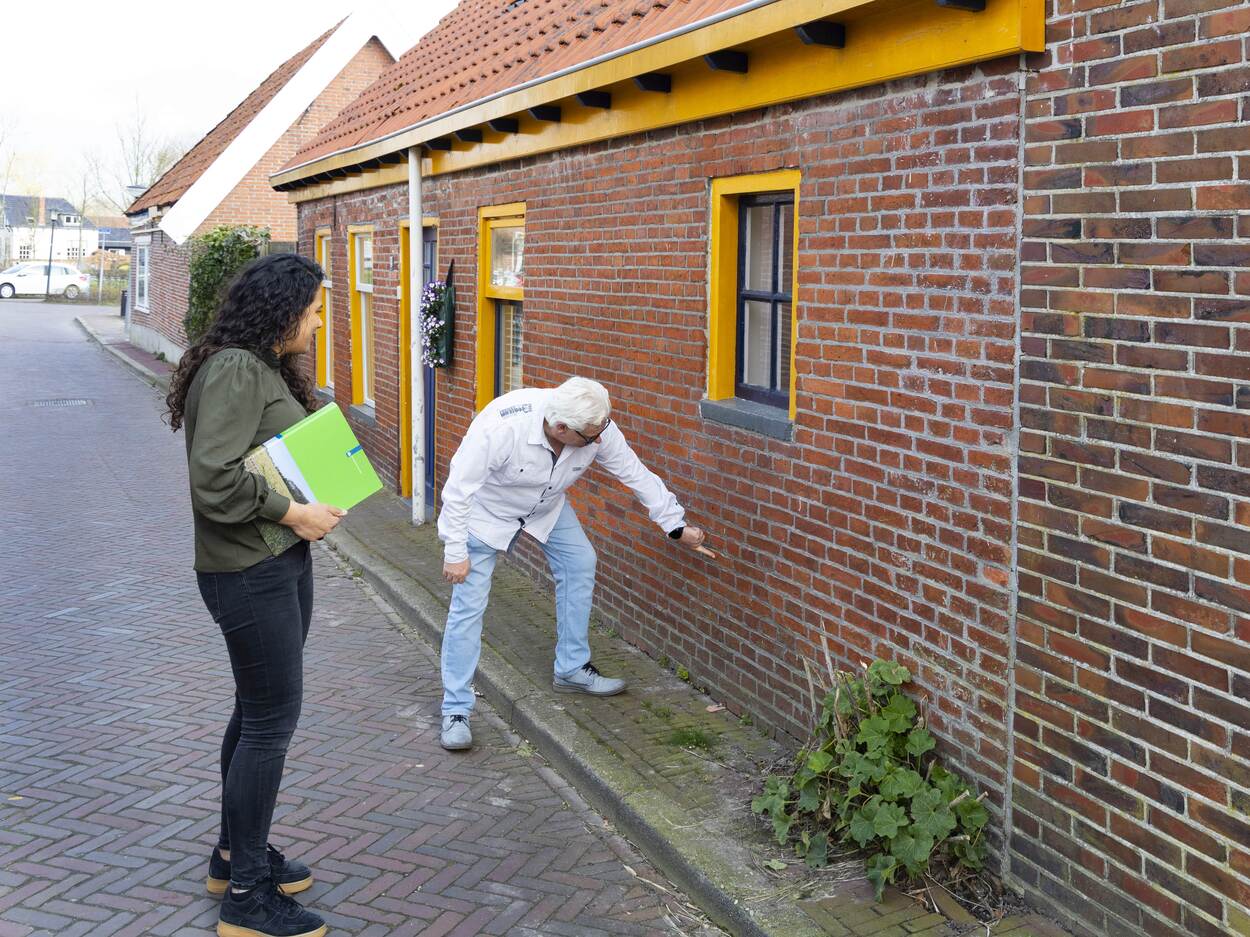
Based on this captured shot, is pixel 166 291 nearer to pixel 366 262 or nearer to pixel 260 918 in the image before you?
pixel 366 262

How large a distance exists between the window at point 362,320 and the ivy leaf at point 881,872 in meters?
9.68

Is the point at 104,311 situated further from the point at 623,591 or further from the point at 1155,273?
the point at 1155,273

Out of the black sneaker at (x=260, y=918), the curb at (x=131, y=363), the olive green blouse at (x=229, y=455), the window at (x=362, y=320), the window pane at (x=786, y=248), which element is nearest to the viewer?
the olive green blouse at (x=229, y=455)

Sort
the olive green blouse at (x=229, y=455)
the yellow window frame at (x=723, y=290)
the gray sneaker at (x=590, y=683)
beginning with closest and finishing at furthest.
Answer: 1. the olive green blouse at (x=229, y=455)
2. the yellow window frame at (x=723, y=290)
3. the gray sneaker at (x=590, y=683)

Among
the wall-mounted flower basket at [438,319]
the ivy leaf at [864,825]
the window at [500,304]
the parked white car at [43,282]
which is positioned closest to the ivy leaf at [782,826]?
the ivy leaf at [864,825]

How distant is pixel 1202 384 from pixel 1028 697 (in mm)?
1140

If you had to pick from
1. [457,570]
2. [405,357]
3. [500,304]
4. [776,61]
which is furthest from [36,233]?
[776,61]

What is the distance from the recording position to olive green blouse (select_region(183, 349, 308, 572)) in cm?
366

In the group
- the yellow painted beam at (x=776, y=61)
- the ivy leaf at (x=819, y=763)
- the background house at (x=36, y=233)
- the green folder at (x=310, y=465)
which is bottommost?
the ivy leaf at (x=819, y=763)

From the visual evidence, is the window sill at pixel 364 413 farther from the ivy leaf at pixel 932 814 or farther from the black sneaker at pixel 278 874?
the ivy leaf at pixel 932 814

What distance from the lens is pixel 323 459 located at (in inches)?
155

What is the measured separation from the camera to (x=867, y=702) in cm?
456

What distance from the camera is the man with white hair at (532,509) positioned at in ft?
17.8

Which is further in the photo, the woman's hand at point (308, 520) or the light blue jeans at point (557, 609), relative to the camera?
the light blue jeans at point (557, 609)
